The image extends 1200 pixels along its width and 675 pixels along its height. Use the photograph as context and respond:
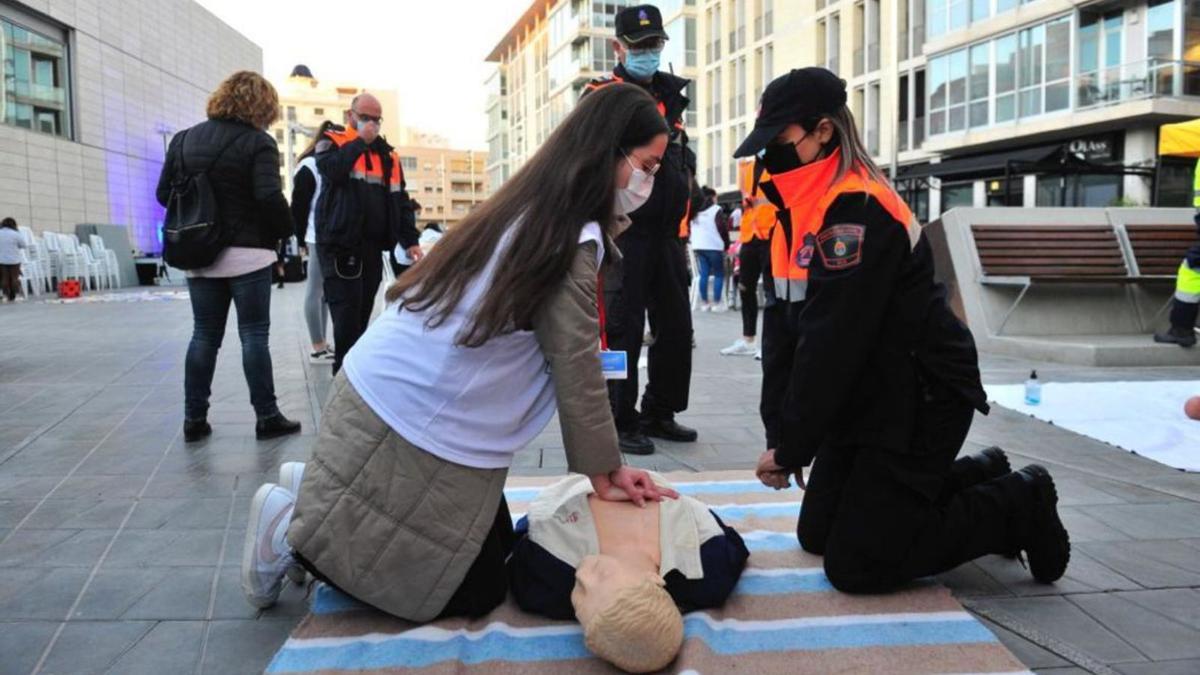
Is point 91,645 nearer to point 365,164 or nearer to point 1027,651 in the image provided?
point 1027,651

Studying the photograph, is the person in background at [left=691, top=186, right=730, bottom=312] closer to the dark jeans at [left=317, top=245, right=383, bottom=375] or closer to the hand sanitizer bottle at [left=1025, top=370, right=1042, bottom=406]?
the hand sanitizer bottle at [left=1025, top=370, right=1042, bottom=406]

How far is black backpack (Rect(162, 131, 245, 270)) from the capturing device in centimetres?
448

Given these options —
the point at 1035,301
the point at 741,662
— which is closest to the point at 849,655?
the point at 741,662

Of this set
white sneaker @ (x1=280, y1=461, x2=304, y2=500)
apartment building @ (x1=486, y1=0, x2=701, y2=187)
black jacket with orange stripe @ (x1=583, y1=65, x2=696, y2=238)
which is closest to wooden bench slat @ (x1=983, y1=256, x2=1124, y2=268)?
black jacket with orange stripe @ (x1=583, y1=65, x2=696, y2=238)

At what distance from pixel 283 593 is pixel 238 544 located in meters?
0.53

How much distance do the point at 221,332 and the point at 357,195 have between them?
140cm

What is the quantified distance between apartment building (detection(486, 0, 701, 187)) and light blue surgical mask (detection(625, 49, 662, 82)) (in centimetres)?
3974

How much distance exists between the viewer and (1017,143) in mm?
29359

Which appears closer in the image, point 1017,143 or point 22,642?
point 22,642

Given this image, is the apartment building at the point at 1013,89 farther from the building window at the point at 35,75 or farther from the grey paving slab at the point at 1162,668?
the building window at the point at 35,75

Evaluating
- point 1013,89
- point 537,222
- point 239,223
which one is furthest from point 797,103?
point 1013,89

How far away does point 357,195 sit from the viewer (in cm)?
580

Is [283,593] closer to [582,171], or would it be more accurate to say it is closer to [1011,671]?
[582,171]

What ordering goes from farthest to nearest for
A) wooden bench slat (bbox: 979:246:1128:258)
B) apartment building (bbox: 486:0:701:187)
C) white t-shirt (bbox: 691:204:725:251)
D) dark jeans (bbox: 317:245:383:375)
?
apartment building (bbox: 486:0:701:187)
white t-shirt (bbox: 691:204:725:251)
wooden bench slat (bbox: 979:246:1128:258)
dark jeans (bbox: 317:245:383:375)
